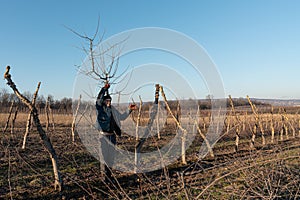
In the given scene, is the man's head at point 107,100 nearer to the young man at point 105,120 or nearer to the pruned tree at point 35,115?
the young man at point 105,120

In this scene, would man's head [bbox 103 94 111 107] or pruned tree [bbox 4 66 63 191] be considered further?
man's head [bbox 103 94 111 107]

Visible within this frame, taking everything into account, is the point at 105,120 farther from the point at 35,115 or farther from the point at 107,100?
the point at 35,115

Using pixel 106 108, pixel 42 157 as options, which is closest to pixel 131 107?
pixel 106 108

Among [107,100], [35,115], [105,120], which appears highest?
[107,100]

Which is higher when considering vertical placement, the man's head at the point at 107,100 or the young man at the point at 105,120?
the man's head at the point at 107,100

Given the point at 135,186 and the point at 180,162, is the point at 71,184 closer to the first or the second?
the point at 135,186

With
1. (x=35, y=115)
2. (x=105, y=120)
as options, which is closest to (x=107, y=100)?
(x=105, y=120)

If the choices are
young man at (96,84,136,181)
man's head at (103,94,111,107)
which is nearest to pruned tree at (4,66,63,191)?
young man at (96,84,136,181)

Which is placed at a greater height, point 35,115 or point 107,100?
point 107,100

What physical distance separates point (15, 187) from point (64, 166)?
1520 mm

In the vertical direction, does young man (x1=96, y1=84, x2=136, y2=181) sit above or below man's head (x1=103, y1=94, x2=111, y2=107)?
below

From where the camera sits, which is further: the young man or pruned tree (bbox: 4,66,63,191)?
the young man

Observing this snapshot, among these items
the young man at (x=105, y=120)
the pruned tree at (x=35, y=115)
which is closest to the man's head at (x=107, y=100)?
the young man at (x=105, y=120)

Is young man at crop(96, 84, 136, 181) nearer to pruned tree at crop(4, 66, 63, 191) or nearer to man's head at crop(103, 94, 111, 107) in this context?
man's head at crop(103, 94, 111, 107)
